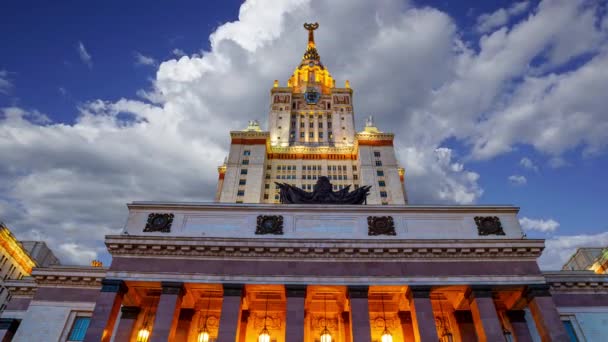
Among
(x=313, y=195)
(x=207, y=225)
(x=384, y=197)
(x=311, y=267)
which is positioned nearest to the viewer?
(x=311, y=267)

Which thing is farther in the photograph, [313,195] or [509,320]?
[313,195]

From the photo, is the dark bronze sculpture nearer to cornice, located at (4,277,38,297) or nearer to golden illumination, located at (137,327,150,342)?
golden illumination, located at (137,327,150,342)

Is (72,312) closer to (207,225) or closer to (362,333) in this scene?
(207,225)

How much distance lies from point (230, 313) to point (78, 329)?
38.4 feet

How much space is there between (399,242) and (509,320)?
8623 millimetres

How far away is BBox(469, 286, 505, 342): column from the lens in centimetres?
2062

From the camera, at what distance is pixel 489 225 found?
25.2m

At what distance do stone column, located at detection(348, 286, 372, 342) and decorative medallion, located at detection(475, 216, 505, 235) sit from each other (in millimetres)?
8906

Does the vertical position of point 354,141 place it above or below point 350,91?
below

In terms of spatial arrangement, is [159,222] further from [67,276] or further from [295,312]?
[295,312]

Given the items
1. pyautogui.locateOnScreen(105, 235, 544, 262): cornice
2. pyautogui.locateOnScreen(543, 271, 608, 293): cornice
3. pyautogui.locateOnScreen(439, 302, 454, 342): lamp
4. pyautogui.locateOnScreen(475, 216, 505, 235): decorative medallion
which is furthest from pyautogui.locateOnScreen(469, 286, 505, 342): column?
pyautogui.locateOnScreen(543, 271, 608, 293): cornice

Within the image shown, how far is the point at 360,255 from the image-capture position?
23.1 m

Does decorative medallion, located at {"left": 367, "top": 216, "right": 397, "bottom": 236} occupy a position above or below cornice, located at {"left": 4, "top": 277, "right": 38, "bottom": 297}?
above

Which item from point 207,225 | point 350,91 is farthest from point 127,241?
point 350,91
